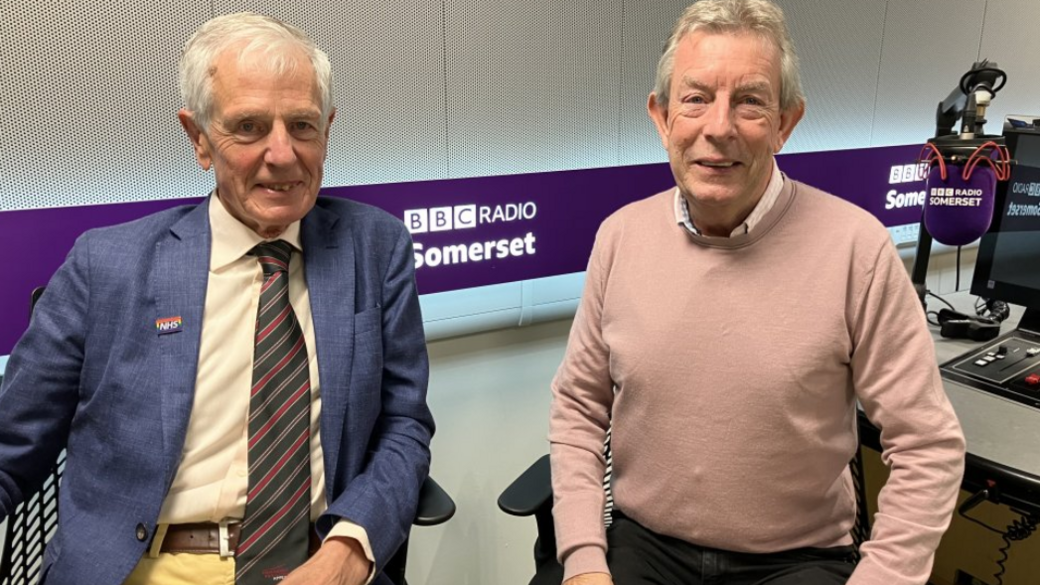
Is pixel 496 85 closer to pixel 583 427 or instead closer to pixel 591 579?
pixel 583 427

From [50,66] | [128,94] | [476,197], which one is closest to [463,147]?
[476,197]

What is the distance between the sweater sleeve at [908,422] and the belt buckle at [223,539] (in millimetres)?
1055

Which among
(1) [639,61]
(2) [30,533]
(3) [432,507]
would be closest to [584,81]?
(1) [639,61]

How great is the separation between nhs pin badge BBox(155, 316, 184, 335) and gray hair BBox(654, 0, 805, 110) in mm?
940

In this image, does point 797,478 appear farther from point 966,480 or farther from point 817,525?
point 966,480

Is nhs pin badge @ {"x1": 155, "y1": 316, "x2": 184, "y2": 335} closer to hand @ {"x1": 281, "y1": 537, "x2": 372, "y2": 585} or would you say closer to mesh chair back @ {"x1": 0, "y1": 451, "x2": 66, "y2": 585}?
mesh chair back @ {"x1": 0, "y1": 451, "x2": 66, "y2": 585}

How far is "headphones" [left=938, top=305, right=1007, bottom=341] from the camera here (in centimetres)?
207

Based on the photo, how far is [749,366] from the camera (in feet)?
4.23

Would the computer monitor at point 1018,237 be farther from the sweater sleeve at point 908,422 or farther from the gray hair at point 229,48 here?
the gray hair at point 229,48

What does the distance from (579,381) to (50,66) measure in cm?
126

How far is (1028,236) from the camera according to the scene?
6.32 feet

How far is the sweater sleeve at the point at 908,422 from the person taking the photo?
4.00 ft

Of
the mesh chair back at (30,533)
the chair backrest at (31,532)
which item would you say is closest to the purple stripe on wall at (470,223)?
the chair backrest at (31,532)

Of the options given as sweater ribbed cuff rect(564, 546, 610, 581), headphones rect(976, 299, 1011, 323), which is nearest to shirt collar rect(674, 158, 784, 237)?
→ sweater ribbed cuff rect(564, 546, 610, 581)
